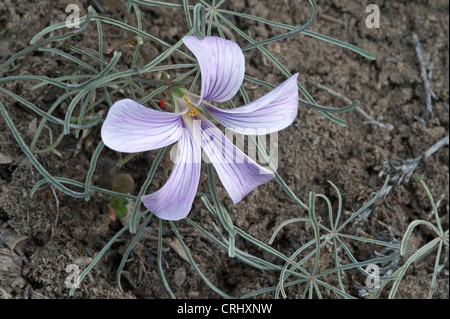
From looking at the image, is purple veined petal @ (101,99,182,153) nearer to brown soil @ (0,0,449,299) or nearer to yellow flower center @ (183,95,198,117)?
yellow flower center @ (183,95,198,117)

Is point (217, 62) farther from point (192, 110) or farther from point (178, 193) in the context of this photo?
point (178, 193)

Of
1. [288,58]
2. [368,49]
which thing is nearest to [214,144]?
[288,58]

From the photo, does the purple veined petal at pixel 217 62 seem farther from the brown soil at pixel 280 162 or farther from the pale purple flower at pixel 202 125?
the brown soil at pixel 280 162

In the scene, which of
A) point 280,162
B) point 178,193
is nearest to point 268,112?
point 178,193

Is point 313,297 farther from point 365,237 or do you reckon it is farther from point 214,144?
point 214,144

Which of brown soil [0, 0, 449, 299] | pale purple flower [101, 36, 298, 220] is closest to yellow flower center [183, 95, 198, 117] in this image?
pale purple flower [101, 36, 298, 220]
